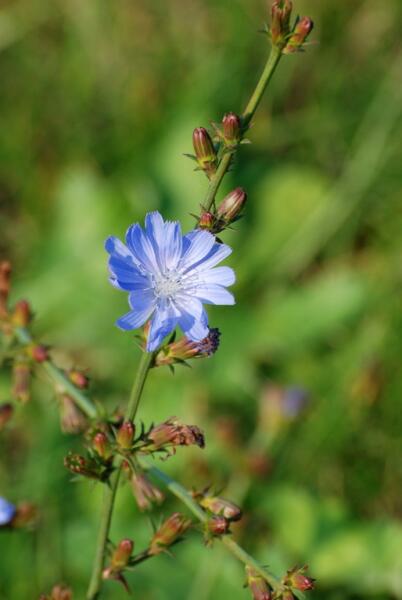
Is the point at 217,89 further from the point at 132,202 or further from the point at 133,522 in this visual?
the point at 133,522

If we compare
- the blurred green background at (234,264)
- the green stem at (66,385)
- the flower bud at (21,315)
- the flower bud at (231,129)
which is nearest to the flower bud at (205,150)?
the flower bud at (231,129)

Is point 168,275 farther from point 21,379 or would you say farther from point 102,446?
point 21,379

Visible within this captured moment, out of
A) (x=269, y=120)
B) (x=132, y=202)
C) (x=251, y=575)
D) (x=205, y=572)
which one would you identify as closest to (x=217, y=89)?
(x=269, y=120)

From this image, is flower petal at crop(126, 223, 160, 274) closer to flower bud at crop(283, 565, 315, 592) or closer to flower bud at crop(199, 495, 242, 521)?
flower bud at crop(199, 495, 242, 521)

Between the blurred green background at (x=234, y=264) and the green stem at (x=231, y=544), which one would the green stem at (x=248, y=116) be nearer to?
the green stem at (x=231, y=544)

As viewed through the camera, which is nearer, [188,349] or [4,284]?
[188,349]

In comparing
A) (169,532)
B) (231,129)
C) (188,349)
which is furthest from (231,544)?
(231,129)
